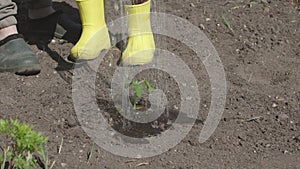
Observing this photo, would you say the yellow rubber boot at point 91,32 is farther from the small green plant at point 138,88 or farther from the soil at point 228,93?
the small green plant at point 138,88

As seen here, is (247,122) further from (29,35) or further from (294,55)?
(29,35)

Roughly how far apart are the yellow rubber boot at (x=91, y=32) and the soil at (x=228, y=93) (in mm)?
81

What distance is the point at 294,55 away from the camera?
3303 millimetres

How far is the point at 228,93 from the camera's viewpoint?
2.95m

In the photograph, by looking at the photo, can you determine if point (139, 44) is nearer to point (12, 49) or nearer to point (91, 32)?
point (91, 32)

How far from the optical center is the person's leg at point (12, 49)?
3.00 meters

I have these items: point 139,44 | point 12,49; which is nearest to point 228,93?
point 139,44

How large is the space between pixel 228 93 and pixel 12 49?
99 cm

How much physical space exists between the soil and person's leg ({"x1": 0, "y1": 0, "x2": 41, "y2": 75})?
0.15ft

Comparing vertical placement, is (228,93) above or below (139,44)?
below

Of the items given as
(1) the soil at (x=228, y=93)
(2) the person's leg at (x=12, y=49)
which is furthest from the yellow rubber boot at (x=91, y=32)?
(2) the person's leg at (x=12, y=49)

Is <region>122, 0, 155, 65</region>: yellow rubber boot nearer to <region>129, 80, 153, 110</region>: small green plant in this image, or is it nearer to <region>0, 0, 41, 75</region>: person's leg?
<region>129, 80, 153, 110</region>: small green plant

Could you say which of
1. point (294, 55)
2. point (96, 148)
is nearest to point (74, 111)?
point (96, 148)

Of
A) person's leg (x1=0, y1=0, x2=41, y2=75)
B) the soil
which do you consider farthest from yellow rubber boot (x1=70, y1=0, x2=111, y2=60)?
person's leg (x1=0, y1=0, x2=41, y2=75)
